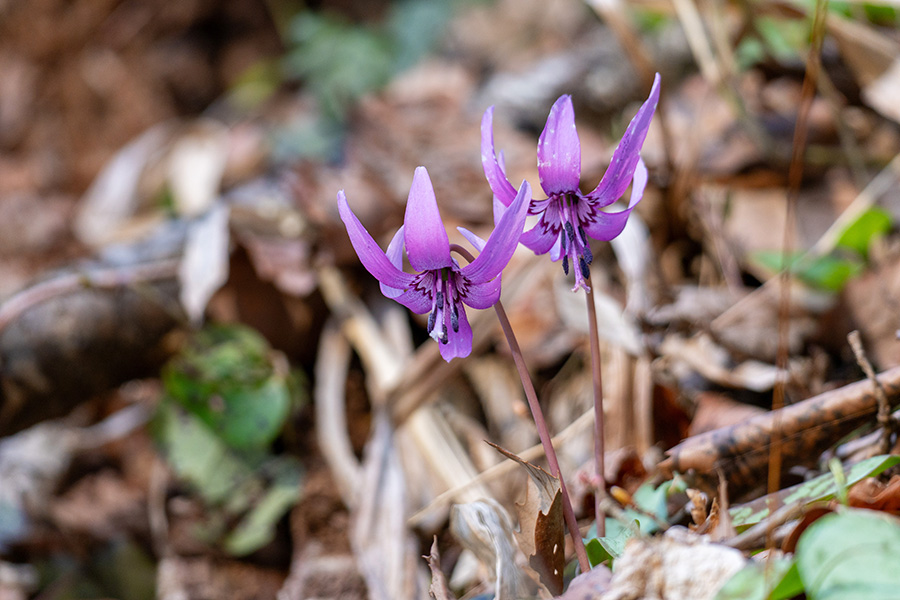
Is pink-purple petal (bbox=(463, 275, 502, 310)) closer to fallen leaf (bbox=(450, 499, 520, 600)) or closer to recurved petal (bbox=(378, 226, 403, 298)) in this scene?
recurved petal (bbox=(378, 226, 403, 298))

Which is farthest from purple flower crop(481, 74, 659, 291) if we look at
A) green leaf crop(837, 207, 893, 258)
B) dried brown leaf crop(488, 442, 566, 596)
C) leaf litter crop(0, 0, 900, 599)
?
green leaf crop(837, 207, 893, 258)

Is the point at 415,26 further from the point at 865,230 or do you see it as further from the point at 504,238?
the point at 504,238

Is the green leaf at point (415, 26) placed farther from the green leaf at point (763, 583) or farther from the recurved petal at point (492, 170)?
the green leaf at point (763, 583)

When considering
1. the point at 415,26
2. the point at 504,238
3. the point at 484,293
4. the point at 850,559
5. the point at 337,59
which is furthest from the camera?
the point at 415,26

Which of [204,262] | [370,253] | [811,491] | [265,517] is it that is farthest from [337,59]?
Result: [811,491]

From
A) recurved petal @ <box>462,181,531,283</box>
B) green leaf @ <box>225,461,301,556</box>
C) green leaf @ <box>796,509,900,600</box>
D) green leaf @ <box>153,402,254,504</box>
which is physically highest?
recurved petal @ <box>462,181,531,283</box>

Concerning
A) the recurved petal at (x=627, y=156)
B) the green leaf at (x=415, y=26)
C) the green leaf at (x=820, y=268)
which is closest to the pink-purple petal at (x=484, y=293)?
the recurved petal at (x=627, y=156)
